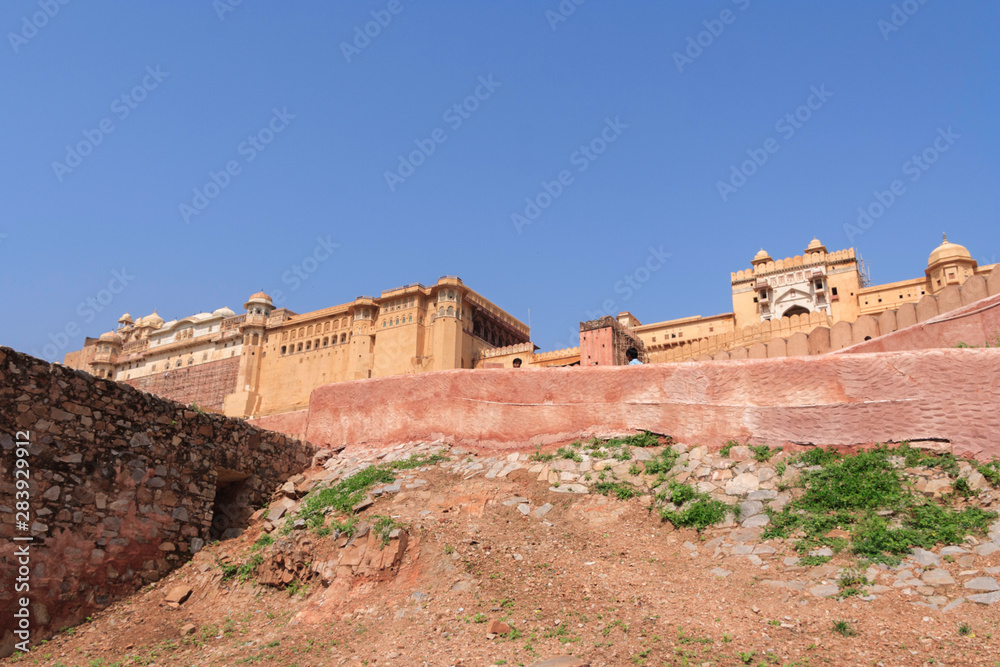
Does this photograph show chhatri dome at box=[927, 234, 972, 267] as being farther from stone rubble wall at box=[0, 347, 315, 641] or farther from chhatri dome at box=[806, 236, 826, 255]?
stone rubble wall at box=[0, 347, 315, 641]

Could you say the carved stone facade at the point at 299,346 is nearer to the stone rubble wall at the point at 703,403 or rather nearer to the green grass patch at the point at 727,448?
the stone rubble wall at the point at 703,403

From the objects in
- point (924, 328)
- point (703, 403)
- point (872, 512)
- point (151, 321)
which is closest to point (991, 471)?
point (872, 512)

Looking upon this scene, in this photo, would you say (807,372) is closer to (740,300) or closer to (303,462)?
(303,462)

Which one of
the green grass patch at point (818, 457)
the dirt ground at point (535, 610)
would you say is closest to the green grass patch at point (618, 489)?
the dirt ground at point (535, 610)

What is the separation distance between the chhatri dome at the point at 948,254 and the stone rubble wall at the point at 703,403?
32546 millimetres

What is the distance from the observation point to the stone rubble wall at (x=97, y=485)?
8.02m

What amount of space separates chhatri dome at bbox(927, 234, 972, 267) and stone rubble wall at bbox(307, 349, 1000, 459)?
32546 millimetres

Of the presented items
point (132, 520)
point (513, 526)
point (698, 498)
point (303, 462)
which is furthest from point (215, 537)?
point (698, 498)

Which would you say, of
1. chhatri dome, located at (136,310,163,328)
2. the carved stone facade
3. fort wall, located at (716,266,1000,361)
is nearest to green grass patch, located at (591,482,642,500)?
fort wall, located at (716,266,1000,361)

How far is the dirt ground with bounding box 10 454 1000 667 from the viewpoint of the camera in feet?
20.1

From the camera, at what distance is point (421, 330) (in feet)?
143

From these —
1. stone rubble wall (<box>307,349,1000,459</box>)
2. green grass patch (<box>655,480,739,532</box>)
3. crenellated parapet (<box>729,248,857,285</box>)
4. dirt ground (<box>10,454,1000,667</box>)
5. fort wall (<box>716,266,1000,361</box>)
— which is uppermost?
crenellated parapet (<box>729,248,857,285</box>)

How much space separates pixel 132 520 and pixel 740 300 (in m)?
41.7

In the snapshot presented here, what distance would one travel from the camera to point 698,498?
349 inches
